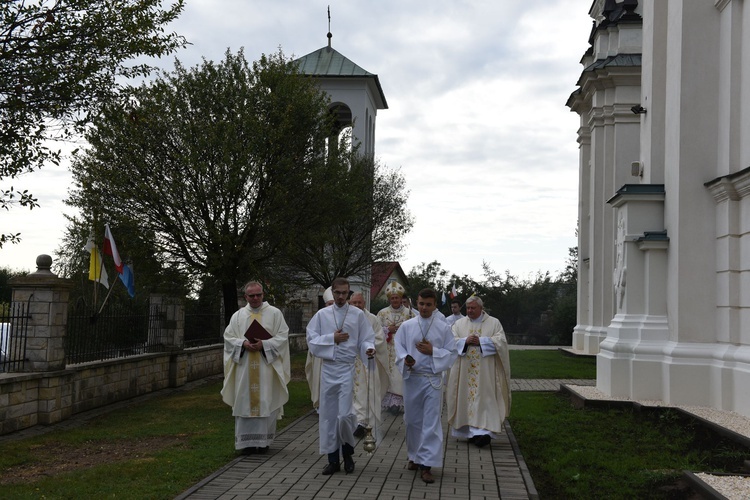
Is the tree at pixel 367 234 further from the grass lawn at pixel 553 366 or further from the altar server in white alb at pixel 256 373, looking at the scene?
the altar server in white alb at pixel 256 373

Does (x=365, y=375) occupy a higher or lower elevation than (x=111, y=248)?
lower

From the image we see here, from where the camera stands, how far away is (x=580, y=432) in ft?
37.3

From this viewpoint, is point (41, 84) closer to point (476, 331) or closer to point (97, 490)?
point (97, 490)

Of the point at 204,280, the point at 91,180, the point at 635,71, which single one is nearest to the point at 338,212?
the point at 204,280

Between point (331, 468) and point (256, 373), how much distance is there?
2230 millimetres

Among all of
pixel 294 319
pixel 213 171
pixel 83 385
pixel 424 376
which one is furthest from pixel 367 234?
pixel 424 376

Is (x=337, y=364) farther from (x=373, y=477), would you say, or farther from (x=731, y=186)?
(x=731, y=186)

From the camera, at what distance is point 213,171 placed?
64.9ft

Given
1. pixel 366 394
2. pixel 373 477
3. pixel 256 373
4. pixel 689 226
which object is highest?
pixel 689 226

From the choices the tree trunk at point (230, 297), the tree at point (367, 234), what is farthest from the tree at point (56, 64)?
the tree at point (367, 234)

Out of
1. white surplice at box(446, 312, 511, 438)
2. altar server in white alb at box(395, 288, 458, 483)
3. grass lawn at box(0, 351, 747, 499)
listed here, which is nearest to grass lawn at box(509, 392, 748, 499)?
grass lawn at box(0, 351, 747, 499)

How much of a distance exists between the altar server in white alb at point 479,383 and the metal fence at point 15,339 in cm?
641

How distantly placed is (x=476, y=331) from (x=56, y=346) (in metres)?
6.49

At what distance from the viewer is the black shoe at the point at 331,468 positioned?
8646 mm
